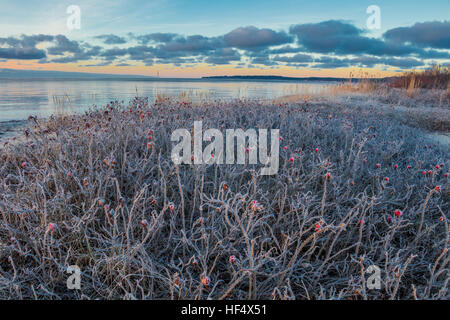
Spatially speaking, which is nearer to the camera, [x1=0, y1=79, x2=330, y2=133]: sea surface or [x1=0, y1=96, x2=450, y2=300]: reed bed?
[x1=0, y1=96, x2=450, y2=300]: reed bed

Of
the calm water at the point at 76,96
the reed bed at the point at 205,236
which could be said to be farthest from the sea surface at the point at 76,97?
the reed bed at the point at 205,236

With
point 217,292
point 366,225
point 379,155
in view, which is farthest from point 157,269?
point 379,155

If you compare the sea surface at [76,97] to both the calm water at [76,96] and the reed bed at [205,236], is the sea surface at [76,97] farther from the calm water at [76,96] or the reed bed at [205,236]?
the reed bed at [205,236]

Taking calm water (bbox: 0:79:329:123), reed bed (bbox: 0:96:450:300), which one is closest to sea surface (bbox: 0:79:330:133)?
calm water (bbox: 0:79:329:123)

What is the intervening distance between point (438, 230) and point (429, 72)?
64.1 ft

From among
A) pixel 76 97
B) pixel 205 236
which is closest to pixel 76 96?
pixel 76 97

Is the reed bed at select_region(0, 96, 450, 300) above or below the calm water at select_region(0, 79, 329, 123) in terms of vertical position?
below

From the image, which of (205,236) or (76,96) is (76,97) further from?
(205,236)

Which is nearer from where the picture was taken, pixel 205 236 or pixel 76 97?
pixel 205 236

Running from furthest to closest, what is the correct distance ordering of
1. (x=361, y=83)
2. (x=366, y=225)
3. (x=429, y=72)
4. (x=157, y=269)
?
(x=429, y=72)
(x=361, y=83)
(x=366, y=225)
(x=157, y=269)

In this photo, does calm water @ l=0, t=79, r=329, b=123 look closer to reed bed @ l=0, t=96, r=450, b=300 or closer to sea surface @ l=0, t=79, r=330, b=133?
sea surface @ l=0, t=79, r=330, b=133

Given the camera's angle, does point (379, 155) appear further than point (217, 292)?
Yes

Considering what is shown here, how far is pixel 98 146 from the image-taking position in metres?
3.45

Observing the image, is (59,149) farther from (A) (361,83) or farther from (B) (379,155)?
(A) (361,83)
